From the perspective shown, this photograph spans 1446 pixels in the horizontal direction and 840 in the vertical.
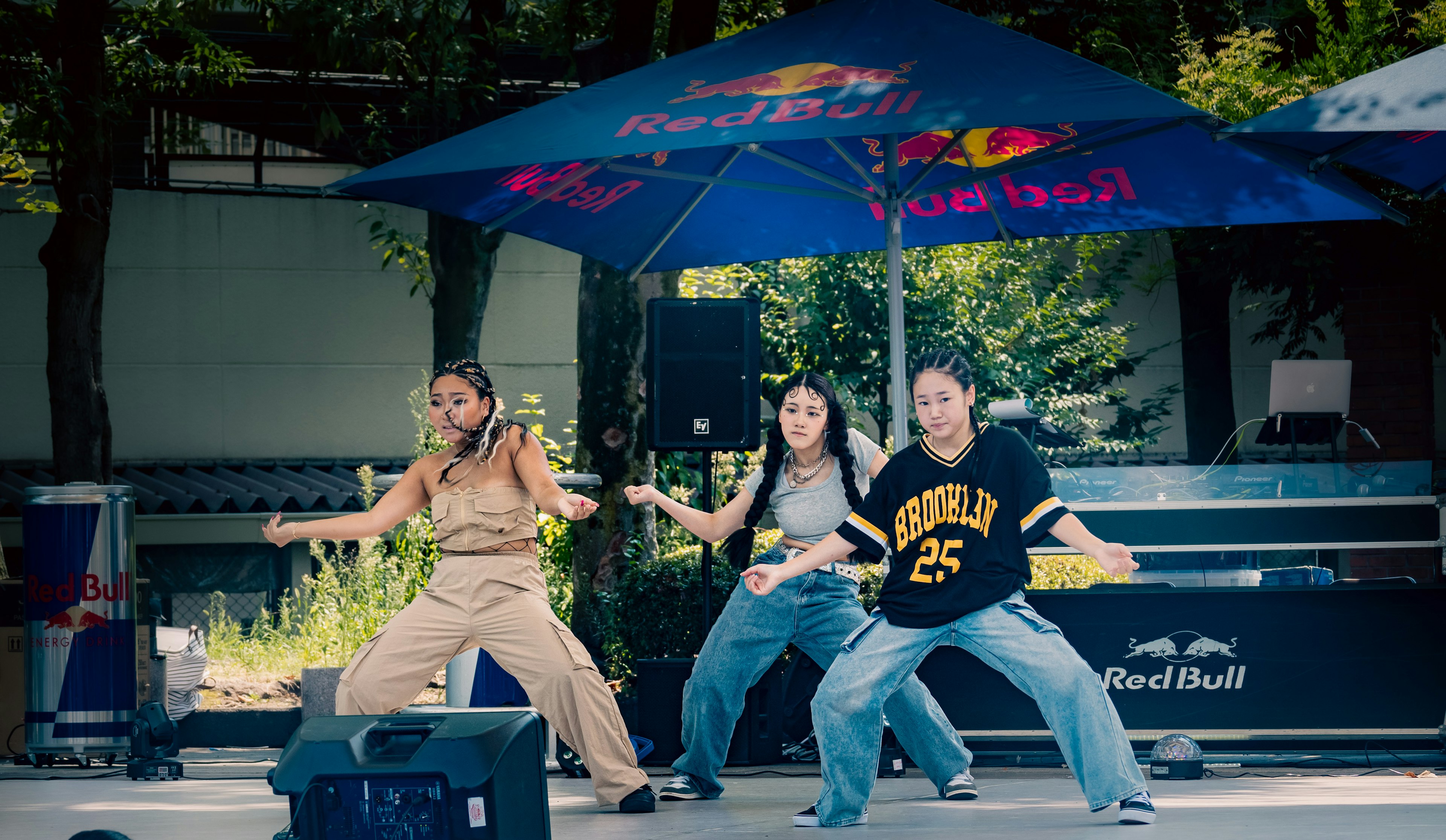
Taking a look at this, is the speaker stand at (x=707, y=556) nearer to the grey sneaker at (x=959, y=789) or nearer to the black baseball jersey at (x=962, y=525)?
the grey sneaker at (x=959, y=789)

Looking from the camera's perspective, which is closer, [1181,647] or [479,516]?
[479,516]

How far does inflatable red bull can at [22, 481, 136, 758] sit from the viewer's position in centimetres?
741

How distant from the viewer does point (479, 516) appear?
5.18 meters

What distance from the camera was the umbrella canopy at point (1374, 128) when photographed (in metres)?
5.13

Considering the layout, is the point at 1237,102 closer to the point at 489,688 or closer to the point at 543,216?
the point at 543,216

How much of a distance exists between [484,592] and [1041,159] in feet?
9.86

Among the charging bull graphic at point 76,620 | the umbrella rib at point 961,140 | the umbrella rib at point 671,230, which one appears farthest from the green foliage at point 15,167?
the umbrella rib at point 961,140

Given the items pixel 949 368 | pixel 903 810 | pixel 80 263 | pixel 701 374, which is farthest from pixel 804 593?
pixel 80 263

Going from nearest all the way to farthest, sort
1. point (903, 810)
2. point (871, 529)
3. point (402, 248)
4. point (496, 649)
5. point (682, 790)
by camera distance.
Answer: point (871, 529) < point (496, 649) < point (903, 810) < point (682, 790) < point (402, 248)

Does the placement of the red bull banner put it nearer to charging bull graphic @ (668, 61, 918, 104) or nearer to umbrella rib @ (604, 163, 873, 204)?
umbrella rib @ (604, 163, 873, 204)

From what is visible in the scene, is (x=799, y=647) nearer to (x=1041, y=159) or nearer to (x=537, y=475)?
(x=537, y=475)

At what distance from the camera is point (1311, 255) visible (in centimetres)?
1212

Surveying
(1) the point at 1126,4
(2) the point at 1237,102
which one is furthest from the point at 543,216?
(1) the point at 1126,4

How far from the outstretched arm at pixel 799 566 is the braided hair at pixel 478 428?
3.46 feet
